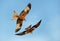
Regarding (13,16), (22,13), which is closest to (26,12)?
(22,13)

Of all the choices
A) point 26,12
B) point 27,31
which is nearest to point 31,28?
point 27,31

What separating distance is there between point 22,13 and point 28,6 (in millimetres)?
1102

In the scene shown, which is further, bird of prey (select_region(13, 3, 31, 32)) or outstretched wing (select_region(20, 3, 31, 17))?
outstretched wing (select_region(20, 3, 31, 17))

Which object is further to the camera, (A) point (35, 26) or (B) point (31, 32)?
(A) point (35, 26)

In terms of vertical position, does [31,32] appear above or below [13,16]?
below

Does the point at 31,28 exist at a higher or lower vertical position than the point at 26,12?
lower

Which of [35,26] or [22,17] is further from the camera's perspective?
[35,26]

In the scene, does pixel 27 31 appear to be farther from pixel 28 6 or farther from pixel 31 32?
pixel 28 6

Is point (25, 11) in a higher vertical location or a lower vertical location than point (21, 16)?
higher

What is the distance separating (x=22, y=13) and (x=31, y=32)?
2313 millimetres

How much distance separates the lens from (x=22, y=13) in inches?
750

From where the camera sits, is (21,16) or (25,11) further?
(25,11)

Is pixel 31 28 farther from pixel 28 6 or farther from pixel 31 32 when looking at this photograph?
pixel 28 6

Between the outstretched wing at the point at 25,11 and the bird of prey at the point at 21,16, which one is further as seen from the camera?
the outstretched wing at the point at 25,11
